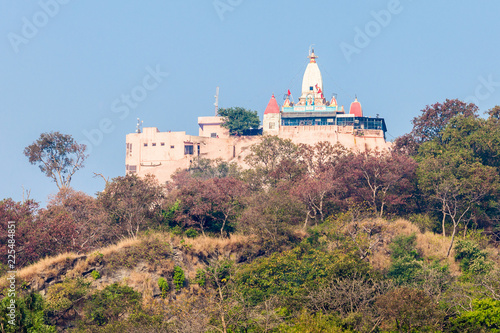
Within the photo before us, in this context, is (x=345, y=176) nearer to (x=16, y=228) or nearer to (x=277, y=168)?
(x=277, y=168)

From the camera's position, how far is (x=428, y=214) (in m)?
52.8

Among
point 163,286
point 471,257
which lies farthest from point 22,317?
point 471,257

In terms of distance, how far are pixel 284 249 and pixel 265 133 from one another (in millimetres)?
29742

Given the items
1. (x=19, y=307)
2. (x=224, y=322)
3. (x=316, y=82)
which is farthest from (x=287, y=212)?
(x=316, y=82)

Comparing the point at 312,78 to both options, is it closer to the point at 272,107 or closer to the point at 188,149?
the point at 272,107

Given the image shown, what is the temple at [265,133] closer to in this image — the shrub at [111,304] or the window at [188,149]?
the window at [188,149]

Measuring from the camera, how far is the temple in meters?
74.8

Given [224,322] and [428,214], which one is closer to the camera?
[224,322]

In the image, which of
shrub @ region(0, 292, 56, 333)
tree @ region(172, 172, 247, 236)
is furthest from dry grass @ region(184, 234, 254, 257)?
shrub @ region(0, 292, 56, 333)

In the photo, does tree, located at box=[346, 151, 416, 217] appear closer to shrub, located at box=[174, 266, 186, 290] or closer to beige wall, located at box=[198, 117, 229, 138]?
shrub, located at box=[174, 266, 186, 290]

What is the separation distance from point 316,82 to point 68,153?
2725 centimetres

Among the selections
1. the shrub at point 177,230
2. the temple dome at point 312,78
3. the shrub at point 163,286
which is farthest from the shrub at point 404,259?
the temple dome at point 312,78

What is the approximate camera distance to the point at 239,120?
78.6 metres

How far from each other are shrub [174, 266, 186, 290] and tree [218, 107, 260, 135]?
3330 cm
